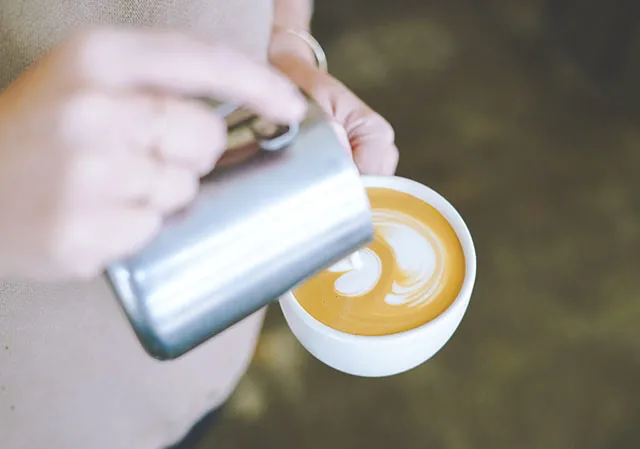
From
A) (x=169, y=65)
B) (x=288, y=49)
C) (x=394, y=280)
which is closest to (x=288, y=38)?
(x=288, y=49)

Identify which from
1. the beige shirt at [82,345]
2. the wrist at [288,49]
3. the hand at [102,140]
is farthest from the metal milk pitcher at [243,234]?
the wrist at [288,49]

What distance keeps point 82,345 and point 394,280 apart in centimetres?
25

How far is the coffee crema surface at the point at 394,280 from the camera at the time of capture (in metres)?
0.57

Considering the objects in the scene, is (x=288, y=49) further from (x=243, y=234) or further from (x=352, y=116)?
(x=243, y=234)

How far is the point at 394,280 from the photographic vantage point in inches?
23.3

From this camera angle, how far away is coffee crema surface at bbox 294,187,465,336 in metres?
0.57

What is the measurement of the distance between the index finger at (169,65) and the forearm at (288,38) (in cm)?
33

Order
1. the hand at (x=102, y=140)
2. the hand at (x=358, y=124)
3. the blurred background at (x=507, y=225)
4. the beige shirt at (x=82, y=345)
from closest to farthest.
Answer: the hand at (x=102, y=140) < the beige shirt at (x=82, y=345) < the hand at (x=358, y=124) < the blurred background at (x=507, y=225)

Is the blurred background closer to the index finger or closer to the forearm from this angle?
the forearm

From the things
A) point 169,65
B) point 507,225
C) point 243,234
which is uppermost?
point 169,65

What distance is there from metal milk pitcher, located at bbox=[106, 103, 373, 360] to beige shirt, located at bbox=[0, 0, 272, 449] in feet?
0.46

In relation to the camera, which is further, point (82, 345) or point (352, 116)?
point (352, 116)

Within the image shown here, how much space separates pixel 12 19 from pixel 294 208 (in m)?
0.24

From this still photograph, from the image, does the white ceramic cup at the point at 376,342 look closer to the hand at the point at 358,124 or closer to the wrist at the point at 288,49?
the hand at the point at 358,124
